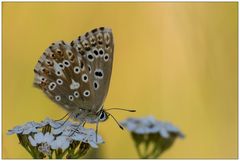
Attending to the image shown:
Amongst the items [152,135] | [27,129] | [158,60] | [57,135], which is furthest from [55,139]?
[158,60]

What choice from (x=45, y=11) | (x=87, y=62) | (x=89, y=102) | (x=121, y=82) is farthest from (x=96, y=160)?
(x=45, y=11)

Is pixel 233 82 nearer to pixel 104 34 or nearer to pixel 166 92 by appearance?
pixel 166 92

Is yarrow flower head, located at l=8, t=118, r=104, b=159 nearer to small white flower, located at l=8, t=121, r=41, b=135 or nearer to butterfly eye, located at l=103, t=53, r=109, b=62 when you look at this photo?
small white flower, located at l=8, t=121, r=41, b=135

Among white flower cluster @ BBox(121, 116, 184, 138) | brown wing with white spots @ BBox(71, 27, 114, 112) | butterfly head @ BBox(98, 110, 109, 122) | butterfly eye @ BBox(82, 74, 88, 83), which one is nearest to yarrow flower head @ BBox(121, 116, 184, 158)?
white flower cluster @ BBox(121, 116, 184, 138)

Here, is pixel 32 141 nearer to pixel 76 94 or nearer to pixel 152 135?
pixel 76 94

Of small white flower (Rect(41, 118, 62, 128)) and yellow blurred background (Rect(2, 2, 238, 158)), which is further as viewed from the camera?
yellow blurred background (Rect(2, 2, 238, 158))

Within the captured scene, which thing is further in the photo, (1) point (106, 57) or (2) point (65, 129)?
(1) point (106, 57)

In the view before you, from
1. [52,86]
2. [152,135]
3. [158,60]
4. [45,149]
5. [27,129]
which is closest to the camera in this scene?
[45,149]
